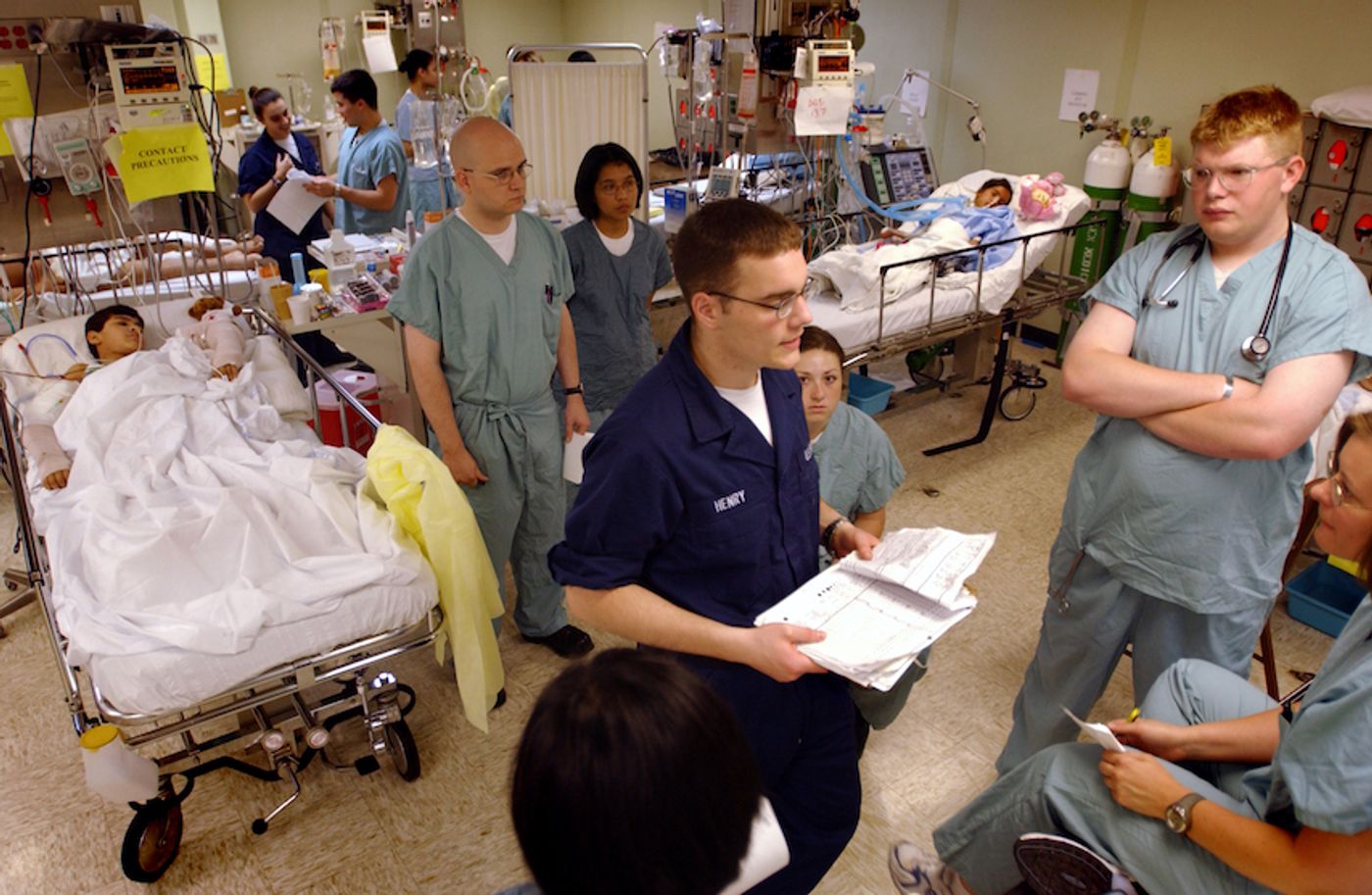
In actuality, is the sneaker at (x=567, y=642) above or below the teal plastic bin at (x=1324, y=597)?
below

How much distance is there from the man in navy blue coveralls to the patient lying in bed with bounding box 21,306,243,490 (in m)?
1.98

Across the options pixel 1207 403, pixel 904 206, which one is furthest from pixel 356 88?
pixel 1207 403

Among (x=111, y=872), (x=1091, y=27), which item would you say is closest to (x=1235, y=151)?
(x=111, y=872)

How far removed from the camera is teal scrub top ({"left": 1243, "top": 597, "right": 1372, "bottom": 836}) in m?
1.21

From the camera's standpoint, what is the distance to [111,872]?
7.36 feet

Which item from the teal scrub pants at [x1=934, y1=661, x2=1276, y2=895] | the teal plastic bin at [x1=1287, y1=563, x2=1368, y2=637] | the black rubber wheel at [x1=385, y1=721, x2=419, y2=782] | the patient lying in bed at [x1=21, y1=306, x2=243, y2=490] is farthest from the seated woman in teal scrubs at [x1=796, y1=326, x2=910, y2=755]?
the patient lying in bed at [x1=21, y1=306, x2=243, y2=490]

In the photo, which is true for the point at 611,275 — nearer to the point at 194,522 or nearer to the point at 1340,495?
the point at 194,522

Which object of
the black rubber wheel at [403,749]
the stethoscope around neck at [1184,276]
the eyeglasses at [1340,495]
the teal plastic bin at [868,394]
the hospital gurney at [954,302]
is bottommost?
the black rubber wheel at [403,749]

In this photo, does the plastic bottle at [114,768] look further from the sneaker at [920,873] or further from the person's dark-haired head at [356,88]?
the person's dark-haired head at [356,88]

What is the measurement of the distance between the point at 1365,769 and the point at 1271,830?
0.21 meters

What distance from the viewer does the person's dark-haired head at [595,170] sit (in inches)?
117

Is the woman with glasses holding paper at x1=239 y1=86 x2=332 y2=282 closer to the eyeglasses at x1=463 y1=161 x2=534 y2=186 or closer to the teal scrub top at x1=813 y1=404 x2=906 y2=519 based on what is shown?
the eyeglasses at x1=463 y1=161 x2=534 y2=186

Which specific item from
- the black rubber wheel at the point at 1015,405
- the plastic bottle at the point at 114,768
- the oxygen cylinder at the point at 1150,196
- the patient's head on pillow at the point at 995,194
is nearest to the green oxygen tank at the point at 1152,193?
the oxygen cylinder at the point at 1150,196

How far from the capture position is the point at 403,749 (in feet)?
8.09
